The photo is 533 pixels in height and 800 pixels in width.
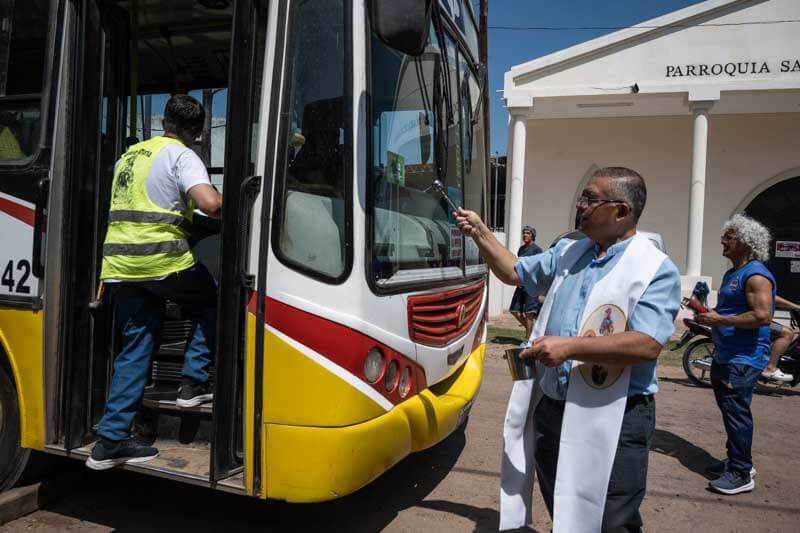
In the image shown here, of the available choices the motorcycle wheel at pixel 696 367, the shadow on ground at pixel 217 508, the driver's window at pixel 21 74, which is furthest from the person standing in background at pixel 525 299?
the driver's window at pixel 21 74

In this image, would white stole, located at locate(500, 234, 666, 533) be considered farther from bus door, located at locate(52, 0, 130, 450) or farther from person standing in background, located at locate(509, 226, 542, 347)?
person standing in background, located at locate(509, 226, 542, 347)

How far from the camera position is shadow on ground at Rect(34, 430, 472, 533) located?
342 centimetres

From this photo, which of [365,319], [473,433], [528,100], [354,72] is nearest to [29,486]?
[365,319]

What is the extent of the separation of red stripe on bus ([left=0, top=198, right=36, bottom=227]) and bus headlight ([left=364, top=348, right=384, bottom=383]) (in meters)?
1.87

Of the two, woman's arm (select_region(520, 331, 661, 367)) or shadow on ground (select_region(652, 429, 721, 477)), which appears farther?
shadow on ground (select_region(652, 429, 721, 477))

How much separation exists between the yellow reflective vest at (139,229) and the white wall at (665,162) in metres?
12.7

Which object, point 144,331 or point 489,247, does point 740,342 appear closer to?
point 489,247

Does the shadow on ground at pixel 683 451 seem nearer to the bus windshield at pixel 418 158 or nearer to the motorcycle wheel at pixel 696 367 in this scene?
the motorcycle wheel at pixel 696 367

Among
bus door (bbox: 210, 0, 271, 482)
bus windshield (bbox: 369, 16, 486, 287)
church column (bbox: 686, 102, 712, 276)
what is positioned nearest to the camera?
bus door (bbox: 210, 0, 271, 482)

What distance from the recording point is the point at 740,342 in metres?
4.11

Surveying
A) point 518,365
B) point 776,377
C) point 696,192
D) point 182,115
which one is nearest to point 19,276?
point 182,115

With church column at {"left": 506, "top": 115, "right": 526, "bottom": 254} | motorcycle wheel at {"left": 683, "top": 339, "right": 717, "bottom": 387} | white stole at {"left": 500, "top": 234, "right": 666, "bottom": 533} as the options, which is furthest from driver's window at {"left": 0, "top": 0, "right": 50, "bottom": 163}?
church column at {"left": 506, "top": 115, "right": 526, "bottom": 254}

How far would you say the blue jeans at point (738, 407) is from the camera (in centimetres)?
407

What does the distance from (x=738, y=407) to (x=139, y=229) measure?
3744 millimetres
